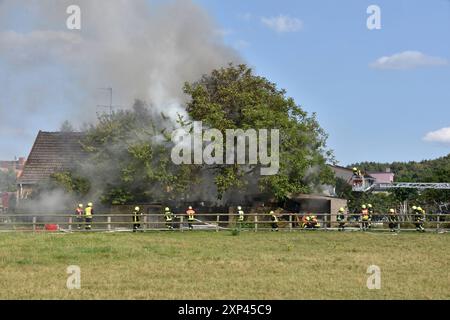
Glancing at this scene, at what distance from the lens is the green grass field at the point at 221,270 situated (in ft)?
39.7

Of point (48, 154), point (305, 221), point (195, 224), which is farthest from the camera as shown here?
point (48, 154)

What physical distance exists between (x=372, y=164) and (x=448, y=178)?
98.2m

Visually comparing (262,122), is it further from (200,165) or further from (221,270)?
(221,270)

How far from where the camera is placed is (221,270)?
1518cm

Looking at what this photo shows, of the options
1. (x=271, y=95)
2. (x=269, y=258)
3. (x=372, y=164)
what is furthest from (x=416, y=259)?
(x=372, y=164)

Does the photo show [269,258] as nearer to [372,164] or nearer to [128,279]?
[128,279]

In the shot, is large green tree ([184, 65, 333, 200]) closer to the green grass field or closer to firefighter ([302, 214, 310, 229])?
firefighter ([302, 214, 310, 229])

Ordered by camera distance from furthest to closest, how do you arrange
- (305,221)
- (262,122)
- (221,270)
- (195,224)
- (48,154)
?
(48,154), (262,122), (195,224), (305,221), (221,270)

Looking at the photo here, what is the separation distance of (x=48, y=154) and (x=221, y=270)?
132 ft

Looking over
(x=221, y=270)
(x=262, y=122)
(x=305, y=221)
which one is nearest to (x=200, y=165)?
(x=262, y=122)

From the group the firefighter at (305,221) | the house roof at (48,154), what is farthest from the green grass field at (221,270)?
the house roof at (48,154)

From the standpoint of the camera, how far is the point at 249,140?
134 feet

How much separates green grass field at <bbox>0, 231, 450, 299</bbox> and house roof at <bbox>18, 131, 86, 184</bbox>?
28.1m
